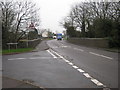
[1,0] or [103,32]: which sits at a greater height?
[1,0]

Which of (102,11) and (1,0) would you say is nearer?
(1,0)

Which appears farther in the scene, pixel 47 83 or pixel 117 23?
pixel 117 23

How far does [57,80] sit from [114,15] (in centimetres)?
2561

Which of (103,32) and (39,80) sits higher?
(103,32)

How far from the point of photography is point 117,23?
26984 mm

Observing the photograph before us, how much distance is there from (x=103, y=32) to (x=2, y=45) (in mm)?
14704

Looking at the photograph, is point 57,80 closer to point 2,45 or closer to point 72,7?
point 2,45

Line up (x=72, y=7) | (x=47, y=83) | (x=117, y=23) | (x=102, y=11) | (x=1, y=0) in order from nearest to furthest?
(x=47, y=83) → (x=117, y=23) → (x=1, y=0) → (x=102, y=11) → (x=72, y=7)

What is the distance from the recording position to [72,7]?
207 ft

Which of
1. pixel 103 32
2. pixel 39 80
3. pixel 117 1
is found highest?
pixel 117 1

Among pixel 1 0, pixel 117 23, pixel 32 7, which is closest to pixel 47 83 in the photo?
pixel 117 23

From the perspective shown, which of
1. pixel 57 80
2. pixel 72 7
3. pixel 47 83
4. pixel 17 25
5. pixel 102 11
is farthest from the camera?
pixel 72 7

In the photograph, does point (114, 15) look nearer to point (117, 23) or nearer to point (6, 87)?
point (117, 23)

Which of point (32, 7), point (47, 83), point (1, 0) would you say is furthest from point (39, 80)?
point (32, 7)
